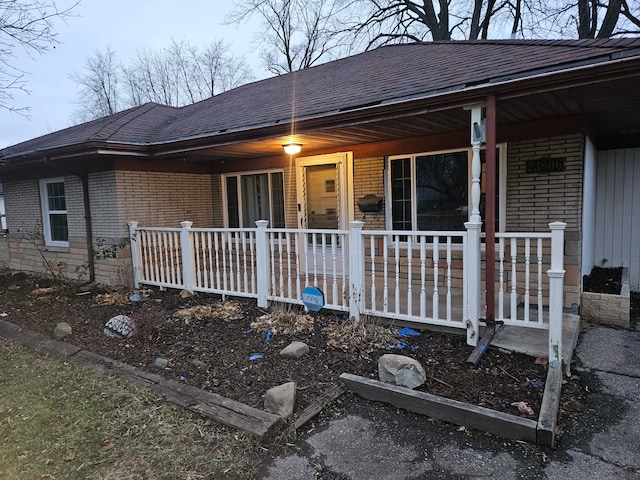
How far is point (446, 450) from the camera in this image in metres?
2.50

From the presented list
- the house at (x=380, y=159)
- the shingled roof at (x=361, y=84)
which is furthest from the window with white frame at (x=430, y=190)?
the shingled roof at (x=361, y=84)

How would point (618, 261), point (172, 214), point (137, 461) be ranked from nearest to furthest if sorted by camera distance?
point (137, 461)
point (618, 261)
point (172, 214)

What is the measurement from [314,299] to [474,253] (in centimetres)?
160

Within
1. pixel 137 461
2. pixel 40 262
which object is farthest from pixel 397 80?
pixel 40 262

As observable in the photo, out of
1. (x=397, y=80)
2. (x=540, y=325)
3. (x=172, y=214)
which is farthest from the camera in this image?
(x=172, y=214)

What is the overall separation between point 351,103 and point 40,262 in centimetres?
799

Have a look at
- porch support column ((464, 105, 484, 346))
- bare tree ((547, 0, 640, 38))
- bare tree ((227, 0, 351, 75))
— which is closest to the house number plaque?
porch support column ((464, 105, 484, 346))

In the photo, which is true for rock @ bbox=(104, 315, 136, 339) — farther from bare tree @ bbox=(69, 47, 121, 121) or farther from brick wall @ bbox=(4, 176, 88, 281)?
bare tree @ bbox=(69, 47, 121, 121)

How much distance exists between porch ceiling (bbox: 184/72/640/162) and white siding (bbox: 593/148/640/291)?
1.00 feet

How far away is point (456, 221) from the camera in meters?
6.02

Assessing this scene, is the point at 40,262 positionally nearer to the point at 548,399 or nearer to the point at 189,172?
the point at 189,172

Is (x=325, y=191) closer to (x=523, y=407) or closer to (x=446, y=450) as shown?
(x=523, y=407)

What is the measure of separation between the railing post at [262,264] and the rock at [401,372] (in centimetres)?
245

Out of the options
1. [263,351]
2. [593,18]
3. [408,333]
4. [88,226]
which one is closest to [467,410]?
[408,333]
